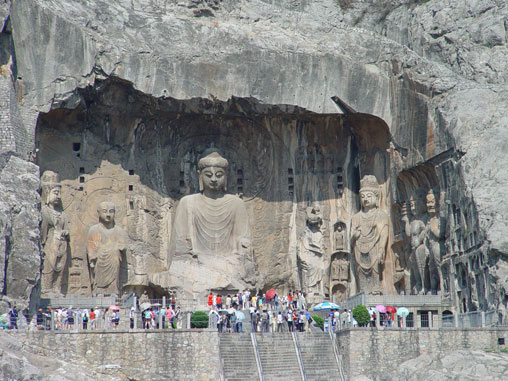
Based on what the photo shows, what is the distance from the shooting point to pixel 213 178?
45.7 metres

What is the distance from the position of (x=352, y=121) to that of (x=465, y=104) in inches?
217

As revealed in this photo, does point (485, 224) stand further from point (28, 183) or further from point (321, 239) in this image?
point (28, 183)

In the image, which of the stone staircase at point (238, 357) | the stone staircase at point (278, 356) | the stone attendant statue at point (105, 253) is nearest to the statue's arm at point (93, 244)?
the stone attendant statue at point (105, 253)

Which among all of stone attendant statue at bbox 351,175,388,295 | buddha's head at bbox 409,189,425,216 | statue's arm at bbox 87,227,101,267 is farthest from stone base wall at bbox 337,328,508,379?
statue's arm at bbox 87,227,101,267

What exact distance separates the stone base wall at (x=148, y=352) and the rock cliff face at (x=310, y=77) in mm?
7086

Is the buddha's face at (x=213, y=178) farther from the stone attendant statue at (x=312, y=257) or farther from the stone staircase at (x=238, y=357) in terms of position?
the stone staircase at (x=238, y=357)

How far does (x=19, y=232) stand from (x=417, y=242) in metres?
13.3

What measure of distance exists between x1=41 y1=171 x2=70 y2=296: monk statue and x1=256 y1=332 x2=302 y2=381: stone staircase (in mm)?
9405

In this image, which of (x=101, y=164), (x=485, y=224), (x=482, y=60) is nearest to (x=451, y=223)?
(x=485, y=224)

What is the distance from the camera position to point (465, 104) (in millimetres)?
41438

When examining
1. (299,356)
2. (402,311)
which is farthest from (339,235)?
(299,356)

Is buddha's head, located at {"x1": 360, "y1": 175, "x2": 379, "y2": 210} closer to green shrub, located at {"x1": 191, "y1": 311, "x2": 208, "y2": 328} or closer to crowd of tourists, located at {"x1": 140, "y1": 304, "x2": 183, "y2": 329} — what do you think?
crowd of tourists, located at {"x1": 140, "y1": 304, "x2": 183, "y2": 329}

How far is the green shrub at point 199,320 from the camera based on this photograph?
36.8 meters

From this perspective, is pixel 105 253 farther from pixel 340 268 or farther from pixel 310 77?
pixel 310 77
